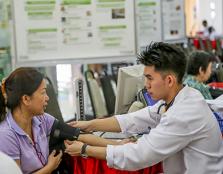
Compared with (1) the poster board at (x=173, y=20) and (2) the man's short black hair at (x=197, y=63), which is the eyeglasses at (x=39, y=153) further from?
(1) the poster board at (x=173, y=20)

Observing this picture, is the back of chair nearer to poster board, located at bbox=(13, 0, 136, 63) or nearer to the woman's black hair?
poster board, located at bbox=(13, 0, 136, 63)

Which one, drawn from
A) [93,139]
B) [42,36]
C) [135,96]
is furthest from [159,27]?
[93,139]

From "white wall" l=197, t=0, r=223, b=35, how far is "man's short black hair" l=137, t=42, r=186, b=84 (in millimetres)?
13025

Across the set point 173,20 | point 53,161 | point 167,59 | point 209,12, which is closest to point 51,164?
point 53,161

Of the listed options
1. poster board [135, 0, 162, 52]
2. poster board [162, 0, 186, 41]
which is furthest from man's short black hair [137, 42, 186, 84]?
poster board [162, 0, 186, 41]

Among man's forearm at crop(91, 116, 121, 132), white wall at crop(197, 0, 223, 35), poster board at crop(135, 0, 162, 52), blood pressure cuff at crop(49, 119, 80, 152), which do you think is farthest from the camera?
white wall at crop(197, 0, 223, 35)

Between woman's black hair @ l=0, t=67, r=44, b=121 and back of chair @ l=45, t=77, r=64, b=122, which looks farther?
back of chair @ l=45, t=77, r=64, b=122

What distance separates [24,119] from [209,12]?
13908mm

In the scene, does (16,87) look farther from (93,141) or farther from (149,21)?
(149,21)

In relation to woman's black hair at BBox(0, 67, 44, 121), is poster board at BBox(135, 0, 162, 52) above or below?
above

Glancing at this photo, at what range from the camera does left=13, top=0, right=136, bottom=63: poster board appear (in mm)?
4082

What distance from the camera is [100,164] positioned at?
90.4 inches

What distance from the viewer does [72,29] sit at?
165 inches

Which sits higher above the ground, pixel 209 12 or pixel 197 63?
pixel 209 12
